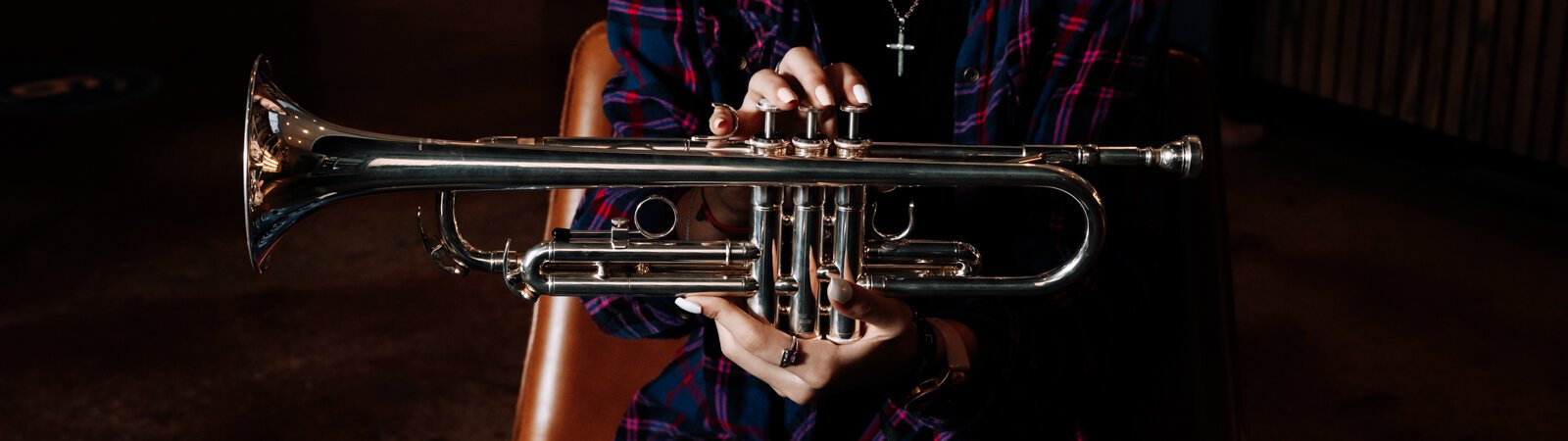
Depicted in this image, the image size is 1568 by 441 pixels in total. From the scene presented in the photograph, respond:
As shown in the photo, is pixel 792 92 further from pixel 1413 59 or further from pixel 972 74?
pixel 1413 59

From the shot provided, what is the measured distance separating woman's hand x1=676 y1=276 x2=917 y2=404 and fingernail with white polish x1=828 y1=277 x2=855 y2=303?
17mm

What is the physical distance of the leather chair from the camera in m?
1.73

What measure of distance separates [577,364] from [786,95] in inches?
28.9

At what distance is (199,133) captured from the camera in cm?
503

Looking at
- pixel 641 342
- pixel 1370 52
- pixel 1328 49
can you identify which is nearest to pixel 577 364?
pixel 641 342

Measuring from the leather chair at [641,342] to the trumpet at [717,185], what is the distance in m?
0.49

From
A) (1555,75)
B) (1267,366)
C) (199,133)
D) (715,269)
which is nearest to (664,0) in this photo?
(715,269)

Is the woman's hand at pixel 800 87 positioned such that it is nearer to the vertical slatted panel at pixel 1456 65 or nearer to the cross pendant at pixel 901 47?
the cross pendant at pixel 901 47

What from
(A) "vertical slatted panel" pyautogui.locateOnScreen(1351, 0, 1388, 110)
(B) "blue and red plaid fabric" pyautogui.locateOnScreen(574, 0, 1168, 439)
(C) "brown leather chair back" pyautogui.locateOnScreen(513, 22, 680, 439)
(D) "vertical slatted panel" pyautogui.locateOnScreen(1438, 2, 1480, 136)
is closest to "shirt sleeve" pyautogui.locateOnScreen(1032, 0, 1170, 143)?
(B) "blue and red plaid fabric" pyautogui.locateOnScreen(574, 0, 1168, 439)

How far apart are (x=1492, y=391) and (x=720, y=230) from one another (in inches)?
97.7

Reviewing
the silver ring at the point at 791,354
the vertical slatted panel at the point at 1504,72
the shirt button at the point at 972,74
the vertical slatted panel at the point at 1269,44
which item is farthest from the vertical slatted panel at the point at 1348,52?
the silver ring at the point at 791,354

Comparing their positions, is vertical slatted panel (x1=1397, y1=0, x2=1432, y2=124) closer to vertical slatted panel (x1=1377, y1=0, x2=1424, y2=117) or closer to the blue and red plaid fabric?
vertical slatted panel (x1=1377, y1=0, x2=1424, y2=117)

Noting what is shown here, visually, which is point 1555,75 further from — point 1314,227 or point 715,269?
point 715,269

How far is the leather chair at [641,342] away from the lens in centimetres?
173
